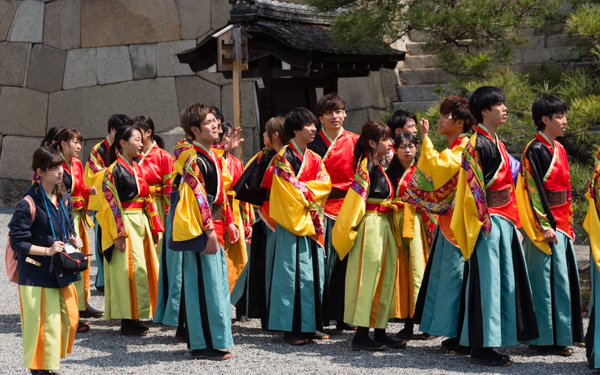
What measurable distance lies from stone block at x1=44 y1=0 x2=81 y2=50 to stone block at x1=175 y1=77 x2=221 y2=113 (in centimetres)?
211

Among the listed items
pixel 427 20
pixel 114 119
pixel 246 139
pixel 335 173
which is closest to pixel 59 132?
pixel 114 119

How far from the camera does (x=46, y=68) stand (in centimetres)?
1373

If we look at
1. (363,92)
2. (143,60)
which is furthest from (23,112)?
(363,92)

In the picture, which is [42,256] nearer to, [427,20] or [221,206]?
[221,206]

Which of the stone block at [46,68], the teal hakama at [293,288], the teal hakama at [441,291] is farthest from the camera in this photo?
the stone block at [46,68]

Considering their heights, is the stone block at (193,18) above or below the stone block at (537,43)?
above

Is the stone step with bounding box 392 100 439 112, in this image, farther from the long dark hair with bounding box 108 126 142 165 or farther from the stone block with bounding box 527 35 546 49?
the long dark hair with bounding box 108 126 142 165

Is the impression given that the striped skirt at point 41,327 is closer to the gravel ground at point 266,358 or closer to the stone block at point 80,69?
the gravel ground at point 266,358

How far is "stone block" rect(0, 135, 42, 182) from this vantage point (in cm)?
1393

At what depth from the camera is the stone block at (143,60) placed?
42.5 ft

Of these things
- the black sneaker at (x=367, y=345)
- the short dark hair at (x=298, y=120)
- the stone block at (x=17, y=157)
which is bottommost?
the black sneaker at (x=367, y=345)

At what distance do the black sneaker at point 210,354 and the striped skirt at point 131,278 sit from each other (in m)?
0.90

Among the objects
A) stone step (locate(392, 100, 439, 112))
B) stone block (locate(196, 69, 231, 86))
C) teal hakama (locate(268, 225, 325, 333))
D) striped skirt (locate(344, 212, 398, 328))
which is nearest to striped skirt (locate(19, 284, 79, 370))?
teal hakama (locate(268, 225, 325, 333))

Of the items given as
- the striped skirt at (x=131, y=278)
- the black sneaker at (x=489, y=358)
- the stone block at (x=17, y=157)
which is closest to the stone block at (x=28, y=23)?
the stone block at (x=17, y=157)
